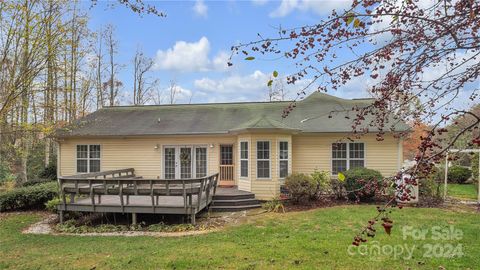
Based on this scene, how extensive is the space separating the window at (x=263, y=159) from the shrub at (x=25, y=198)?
23.9 feet

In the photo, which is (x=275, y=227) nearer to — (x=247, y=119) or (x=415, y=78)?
(x=415, y=78)

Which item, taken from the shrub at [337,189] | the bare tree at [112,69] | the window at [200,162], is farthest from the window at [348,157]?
the bare tree at [112,69]

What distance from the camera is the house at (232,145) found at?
13.3 metres

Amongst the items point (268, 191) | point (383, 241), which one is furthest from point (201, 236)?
point (268, 191)

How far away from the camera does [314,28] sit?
2.41 m

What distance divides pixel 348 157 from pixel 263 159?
12.0ft

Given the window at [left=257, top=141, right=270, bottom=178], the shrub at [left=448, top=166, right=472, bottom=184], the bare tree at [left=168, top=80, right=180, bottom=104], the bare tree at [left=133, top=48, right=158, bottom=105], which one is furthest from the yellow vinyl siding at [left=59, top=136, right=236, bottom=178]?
the bare tree at [left=168, top=80, right=180, bottom=104]

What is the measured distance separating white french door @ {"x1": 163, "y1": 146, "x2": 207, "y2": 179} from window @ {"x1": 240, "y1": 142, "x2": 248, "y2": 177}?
83.7 inches

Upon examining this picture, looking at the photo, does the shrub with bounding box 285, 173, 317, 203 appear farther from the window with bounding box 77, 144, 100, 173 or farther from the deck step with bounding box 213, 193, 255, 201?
the window with bounding box 77, 144, 100, 173

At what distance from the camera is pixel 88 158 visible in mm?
15961

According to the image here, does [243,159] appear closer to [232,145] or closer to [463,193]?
[232,145]

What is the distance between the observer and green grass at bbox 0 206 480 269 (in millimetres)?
5754

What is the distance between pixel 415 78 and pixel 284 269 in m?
3.89

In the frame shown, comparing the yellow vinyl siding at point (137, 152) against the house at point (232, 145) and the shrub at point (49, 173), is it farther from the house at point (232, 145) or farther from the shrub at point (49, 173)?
the shrub at point (49, 173)
